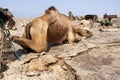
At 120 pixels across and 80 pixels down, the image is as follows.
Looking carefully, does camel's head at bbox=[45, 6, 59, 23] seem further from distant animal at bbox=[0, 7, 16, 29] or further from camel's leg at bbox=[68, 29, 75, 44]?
distant animal at bbox=[0, 7, 16, 29]

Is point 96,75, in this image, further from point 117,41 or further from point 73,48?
point 117,41

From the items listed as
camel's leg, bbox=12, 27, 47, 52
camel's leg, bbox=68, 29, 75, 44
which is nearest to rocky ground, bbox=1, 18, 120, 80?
camel's leg, bbox=12, 27, 47, 52

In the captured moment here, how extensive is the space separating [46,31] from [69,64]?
1.38 meters

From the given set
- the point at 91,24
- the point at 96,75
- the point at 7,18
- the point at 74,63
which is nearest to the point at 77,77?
the point at 96,75

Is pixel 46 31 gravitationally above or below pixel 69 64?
above

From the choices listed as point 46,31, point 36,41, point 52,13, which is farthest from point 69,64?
point 52,13

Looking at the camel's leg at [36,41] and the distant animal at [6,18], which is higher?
the distant animal at [6,18]

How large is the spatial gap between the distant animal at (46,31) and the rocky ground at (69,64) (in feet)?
0.77

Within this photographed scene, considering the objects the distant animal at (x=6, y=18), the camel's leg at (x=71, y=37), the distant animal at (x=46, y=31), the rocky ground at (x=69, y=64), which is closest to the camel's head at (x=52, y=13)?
the distant animal at (x=46, y=31)

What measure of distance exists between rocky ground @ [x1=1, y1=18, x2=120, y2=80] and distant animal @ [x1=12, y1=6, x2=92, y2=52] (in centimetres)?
23

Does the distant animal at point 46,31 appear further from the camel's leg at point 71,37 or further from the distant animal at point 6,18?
the distant animal at point 6,18

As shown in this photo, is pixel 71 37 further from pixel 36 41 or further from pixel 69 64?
pixel 69 64

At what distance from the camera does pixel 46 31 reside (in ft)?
Answer: 22.7

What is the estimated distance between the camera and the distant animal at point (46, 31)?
6645mm
